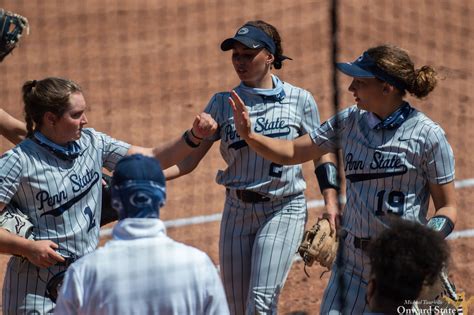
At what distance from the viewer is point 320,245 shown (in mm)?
5887

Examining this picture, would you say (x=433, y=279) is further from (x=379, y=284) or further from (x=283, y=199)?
(x=283, y=199)

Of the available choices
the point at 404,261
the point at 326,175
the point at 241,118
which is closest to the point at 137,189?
the point at 404,261

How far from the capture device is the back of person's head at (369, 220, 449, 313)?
11.8 ft

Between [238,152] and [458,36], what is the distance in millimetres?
7721

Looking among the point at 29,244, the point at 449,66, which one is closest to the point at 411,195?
the point at 29,244

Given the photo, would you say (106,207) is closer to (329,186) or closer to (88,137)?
(88,137)

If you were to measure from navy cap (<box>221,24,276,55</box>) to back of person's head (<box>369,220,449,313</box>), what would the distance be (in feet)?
8.19

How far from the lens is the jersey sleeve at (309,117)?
613 cm

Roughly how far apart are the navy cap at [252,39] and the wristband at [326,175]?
29.6 inches

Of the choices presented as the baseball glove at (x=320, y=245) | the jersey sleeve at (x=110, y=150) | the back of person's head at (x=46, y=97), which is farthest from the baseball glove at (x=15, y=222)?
the baseball glove at (x=320, y=245)

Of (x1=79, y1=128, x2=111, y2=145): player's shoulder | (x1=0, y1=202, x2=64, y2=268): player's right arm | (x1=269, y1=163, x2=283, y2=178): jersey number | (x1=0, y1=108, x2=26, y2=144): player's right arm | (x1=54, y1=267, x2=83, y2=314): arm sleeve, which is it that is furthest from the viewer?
(x1=269, y1=163, x2=283, y2=178): jersey number

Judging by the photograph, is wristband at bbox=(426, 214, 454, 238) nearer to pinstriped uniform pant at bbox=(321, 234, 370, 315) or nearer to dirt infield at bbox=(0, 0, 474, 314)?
pinstriped uniform pant at bbox=(321, 234, 370, 315)

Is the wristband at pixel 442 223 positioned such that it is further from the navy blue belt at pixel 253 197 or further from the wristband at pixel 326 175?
the navy blue belt at pixel 253 197

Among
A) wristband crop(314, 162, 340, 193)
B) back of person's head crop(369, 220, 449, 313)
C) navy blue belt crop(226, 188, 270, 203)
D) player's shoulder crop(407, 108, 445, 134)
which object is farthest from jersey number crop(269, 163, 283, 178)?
back of person's head crop(369, 220, 449, 313)
